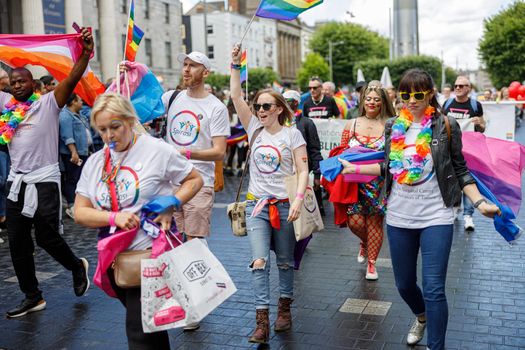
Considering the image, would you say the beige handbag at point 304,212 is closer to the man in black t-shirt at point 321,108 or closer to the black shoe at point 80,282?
the black shoe at point 80,282

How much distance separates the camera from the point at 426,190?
165 inches

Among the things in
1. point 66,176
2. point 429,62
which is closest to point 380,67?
point 429,62

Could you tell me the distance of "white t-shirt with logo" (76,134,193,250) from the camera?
346cm

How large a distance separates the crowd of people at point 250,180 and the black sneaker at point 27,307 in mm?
10

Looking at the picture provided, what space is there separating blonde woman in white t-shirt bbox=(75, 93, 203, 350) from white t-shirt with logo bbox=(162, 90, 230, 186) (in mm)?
1713

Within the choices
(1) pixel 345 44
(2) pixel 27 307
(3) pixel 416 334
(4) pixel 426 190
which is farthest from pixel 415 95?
(1) pixel 345 44

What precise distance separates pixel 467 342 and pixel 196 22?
7806 cm

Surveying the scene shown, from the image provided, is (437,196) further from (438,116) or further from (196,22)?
(196,22)

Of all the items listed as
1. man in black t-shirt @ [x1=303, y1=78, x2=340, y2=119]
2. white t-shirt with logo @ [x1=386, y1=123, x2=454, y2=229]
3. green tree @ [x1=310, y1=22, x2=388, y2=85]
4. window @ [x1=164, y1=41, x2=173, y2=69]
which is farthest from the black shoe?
green tree @ [x1=310, y1=22, x2=388, y2=85]

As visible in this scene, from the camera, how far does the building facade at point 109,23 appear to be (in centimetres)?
3138

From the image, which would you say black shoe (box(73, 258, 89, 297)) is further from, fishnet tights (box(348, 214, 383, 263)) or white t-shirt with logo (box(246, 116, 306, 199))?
fishnet tights (box(348, 214, 383, 263))

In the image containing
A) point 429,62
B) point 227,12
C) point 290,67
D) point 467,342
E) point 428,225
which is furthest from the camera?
point 290,67

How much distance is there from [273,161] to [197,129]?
0.78 metres

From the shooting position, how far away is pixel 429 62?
65438 mm
